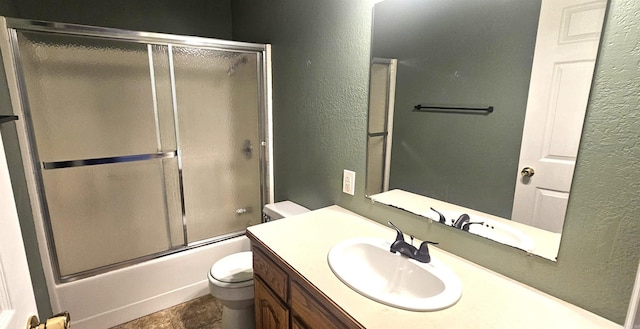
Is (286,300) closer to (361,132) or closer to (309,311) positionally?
(309,311)

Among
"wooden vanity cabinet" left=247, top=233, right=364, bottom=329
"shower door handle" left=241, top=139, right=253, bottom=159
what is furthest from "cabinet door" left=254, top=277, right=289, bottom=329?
"shower door handle" left=241, top=139, right=253, bottom=159

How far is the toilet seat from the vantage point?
1.72 m

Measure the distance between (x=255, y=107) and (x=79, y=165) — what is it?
117cm

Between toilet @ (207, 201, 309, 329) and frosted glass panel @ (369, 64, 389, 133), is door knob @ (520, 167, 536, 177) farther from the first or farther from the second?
toilet @ (207, 201, 309, 329)

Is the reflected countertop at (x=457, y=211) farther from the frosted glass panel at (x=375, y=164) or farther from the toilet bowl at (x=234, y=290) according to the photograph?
the toilet bowl at (x=234, y=290)

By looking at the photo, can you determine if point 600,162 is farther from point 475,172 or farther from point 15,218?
point 15,218

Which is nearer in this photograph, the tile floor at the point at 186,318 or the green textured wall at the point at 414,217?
the green textured wall at the point at 414,217

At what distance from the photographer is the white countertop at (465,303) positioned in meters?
0.85

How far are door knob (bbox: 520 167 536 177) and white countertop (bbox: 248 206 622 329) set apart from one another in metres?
0.37

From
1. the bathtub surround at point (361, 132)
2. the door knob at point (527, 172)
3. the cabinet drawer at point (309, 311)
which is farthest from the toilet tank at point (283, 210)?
the door knob at point (527, 172)

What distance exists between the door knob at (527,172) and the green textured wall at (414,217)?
0.14 m

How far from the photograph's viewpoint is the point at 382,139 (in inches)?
59.4

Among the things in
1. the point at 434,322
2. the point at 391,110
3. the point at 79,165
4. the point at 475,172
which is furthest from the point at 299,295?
the point at 79,165

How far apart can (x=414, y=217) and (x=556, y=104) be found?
0.68 meters
